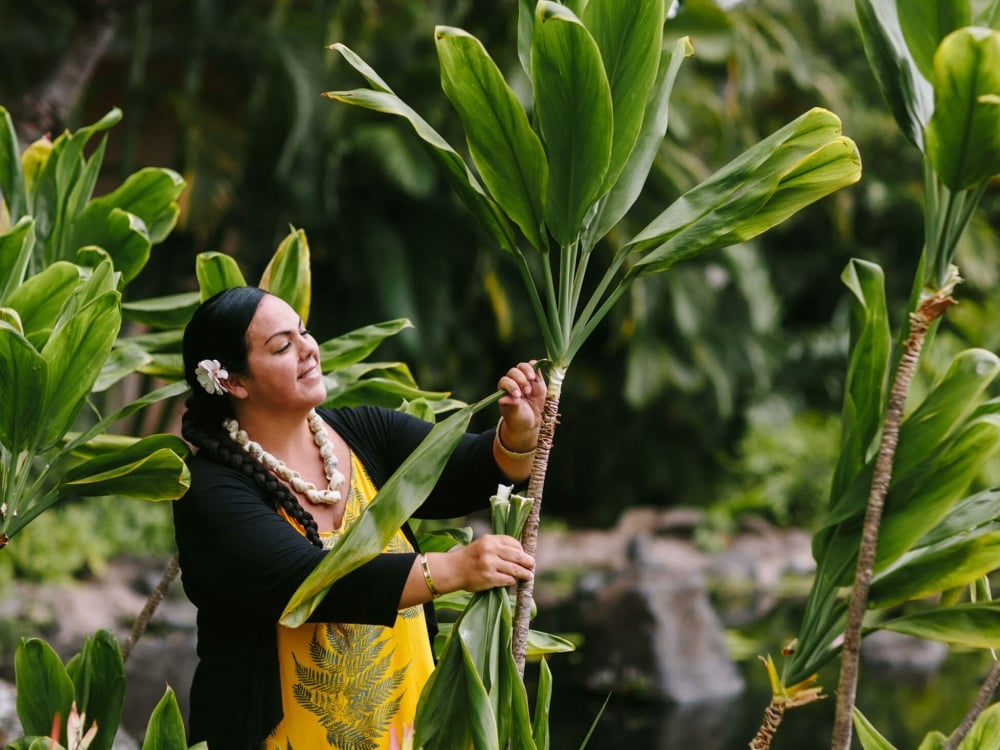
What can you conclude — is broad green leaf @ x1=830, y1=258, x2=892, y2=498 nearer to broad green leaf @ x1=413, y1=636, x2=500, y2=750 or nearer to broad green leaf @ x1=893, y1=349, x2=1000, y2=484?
broad green leaf @ x1=893, y1=349, x2=1000, y2=484

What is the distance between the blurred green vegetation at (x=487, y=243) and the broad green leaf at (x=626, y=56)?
5592mm

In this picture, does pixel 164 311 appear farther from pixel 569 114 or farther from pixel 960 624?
pixel 960 624

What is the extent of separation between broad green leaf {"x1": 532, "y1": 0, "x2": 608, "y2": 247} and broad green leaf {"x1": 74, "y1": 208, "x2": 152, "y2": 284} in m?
0.93

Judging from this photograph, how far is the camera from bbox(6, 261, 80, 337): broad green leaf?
1.88 metres

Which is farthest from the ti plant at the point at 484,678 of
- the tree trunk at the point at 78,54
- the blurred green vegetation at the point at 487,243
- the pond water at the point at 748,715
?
the blurred green vegetation at the point at 487,243

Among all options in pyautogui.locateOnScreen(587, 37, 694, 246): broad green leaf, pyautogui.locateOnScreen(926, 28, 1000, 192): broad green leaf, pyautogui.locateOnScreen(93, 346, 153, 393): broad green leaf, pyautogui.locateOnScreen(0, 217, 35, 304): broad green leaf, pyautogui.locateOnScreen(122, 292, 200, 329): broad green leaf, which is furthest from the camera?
pyautogui.locateOnScreen(122, 292, 200, 329): broad green leaf

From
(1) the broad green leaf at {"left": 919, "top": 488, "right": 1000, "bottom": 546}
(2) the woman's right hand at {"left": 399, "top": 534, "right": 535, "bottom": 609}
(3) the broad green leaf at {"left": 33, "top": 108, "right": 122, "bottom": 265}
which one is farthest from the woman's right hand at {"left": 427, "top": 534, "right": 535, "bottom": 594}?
(3) the broad green leaf at {"left": 33, "top": 108, "right": 122, "bottom": 265}

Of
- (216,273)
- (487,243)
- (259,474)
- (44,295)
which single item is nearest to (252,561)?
(259,474)

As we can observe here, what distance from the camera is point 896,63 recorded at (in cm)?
141

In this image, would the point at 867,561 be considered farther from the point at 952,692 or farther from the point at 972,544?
the point at 952,692

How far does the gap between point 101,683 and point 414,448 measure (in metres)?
0.60

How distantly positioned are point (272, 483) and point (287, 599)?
0.65 ft

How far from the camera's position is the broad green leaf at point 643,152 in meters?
1.56

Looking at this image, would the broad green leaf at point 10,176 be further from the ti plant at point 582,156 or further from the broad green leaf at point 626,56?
the broad green leaf at point 626,56
